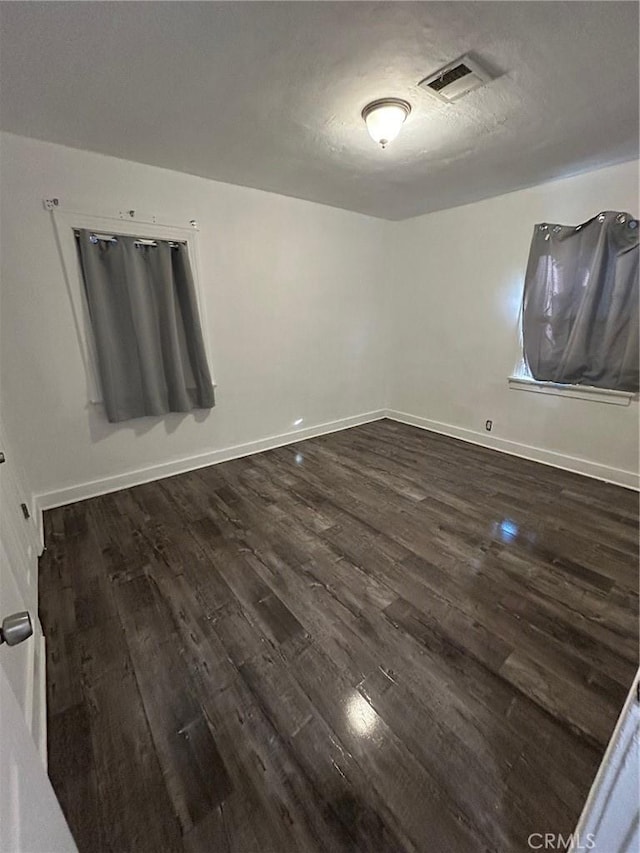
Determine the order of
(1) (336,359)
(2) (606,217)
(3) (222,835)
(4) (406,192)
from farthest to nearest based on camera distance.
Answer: (1) (336,359), (4) (406,192), (2) (606,217), (3) (222,835)

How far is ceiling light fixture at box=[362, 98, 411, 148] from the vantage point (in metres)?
1.81

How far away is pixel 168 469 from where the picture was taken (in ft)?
10.2

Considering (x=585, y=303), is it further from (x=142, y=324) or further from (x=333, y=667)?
(x=142, y=324)

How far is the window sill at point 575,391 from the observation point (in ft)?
9.27

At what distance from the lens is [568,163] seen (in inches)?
101

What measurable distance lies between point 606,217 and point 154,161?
3.27 m

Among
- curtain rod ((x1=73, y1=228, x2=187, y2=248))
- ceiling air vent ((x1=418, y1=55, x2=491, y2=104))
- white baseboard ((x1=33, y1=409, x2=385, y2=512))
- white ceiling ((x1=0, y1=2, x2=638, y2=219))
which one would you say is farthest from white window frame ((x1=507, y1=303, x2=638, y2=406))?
curtain rod ((x1=73, y1=228, x2=187, y2=248))

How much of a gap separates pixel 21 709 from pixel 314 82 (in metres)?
2.46

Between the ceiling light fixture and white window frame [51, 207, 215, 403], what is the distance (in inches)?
61.1

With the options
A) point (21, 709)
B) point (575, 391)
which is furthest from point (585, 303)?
point (21, 709)

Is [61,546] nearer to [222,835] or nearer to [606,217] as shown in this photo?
[222,835]

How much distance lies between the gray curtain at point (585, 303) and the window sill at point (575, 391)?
0.19 feet

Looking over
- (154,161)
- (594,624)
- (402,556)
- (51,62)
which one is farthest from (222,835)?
(154,161)

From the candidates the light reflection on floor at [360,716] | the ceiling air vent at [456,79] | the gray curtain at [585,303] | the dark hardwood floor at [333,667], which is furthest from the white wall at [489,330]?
the light reflection on floor at [360,716]
